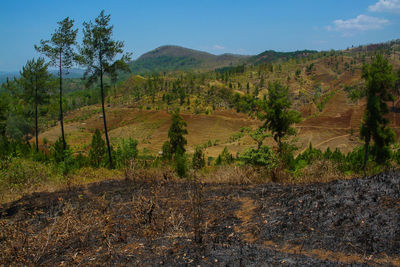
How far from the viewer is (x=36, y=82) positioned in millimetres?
22359

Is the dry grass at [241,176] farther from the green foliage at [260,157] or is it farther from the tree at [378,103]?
the tree at [378,103]

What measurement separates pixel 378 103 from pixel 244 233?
2172 centimetres

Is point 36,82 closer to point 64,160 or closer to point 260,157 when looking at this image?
point 64,160

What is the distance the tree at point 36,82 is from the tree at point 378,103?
25884 millimetres

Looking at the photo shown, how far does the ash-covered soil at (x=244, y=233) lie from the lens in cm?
377

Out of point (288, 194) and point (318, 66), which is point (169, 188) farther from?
point (318, 66)

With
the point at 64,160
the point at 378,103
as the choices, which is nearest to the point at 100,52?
the point at 64,160

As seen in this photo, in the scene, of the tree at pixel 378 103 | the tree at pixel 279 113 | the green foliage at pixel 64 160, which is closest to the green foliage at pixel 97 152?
the green foliage at pixel 64 160

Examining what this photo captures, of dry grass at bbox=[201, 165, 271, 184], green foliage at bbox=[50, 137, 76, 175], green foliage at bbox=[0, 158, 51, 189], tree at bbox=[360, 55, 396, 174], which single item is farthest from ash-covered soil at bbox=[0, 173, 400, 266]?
tree at bbox=[360, 55, 396, 174]

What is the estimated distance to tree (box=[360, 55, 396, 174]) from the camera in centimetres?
2125

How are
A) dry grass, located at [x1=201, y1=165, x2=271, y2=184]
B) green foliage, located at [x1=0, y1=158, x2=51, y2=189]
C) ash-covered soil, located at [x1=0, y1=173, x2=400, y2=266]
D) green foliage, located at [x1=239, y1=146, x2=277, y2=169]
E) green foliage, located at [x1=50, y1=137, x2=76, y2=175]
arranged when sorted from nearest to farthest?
ash-covered soil, located at [x1=0, y1=173, x2=400, y2=266] → dry grass, located at [x1=201, y1=165, x2=271, y2=184] → green foliage, located at [x1=0, y1=158, x2=51, y2=189] → green foliage, located at [x1=239, y1=146, x2=277, y2=169] → green foliage, located at [x1=50, y1=137, x2=76, y2=175]

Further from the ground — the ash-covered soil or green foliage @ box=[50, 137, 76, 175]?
the ash-covered soil

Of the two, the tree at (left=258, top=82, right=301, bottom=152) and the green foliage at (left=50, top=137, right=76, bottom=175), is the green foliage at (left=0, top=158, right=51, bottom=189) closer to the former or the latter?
the green foliage at (left=50, top=137, right=76, bottom=175)

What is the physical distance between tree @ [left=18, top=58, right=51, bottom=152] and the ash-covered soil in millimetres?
19510
